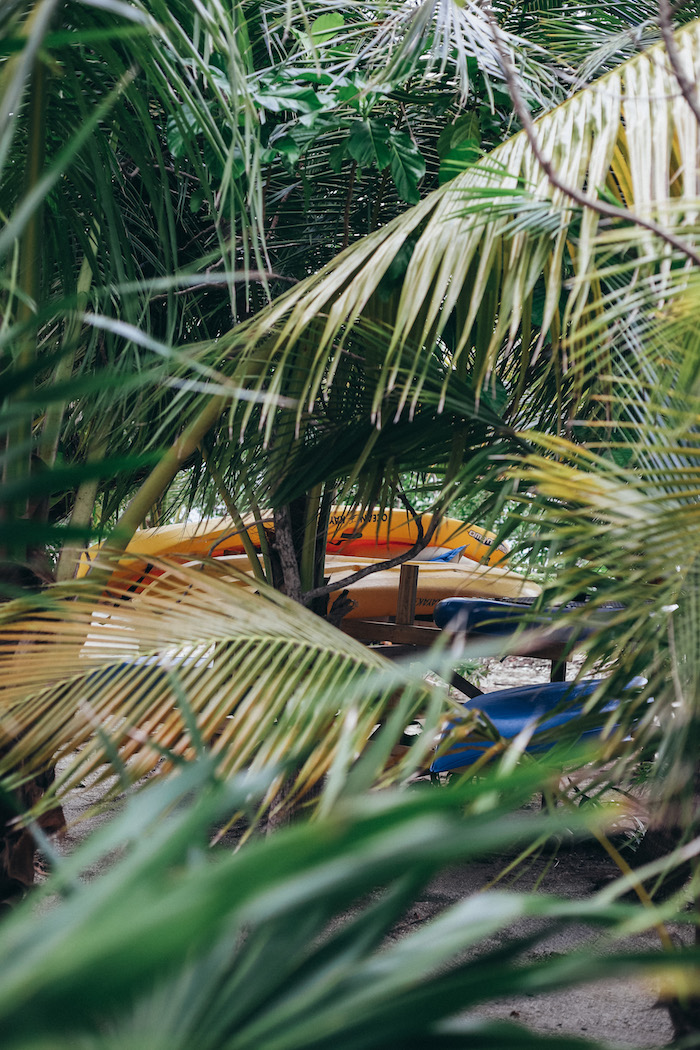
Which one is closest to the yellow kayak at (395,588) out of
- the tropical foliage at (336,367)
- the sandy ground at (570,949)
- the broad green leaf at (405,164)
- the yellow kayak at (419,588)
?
the yellow kayak at (419,588)

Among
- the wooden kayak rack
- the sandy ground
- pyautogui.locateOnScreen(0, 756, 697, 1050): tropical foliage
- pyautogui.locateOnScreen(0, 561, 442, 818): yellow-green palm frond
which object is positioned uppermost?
pyautogui.locateOnScreen(0, 756, 697, 1050): tropical foliage

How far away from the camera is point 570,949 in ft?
7.33

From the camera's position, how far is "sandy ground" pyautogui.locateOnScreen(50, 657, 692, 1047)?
188 centimetres

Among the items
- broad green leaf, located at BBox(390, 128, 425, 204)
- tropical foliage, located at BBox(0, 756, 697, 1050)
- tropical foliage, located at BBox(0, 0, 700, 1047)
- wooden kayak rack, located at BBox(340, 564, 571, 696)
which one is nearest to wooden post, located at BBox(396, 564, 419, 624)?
wooden kayak rack, located at BBox(340, 564, 571, 696)

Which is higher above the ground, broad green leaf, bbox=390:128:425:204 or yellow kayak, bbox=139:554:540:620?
broad green leaf, bbox=390:128:425:204

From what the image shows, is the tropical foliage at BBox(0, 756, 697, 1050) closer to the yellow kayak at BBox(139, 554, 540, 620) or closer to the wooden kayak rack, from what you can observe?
the wooden kayak rack

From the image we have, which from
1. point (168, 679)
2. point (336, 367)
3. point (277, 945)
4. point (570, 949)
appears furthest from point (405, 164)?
point (570, 949)

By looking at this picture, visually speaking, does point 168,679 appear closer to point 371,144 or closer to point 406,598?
point 371,144

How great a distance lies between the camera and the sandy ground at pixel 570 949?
1.88 metres

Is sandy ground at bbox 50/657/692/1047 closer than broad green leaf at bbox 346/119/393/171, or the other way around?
broad green leaf at bbox 346/119/393/171

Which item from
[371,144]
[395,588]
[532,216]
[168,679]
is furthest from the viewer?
[395,588]

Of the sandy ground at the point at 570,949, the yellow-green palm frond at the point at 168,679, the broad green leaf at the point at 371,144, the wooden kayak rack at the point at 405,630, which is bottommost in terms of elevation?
the sandy ground at the point at 570,949

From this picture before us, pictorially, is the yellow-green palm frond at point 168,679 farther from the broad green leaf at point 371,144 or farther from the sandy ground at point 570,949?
the broad green leaf at point 371,144

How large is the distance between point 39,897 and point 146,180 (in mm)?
1470
